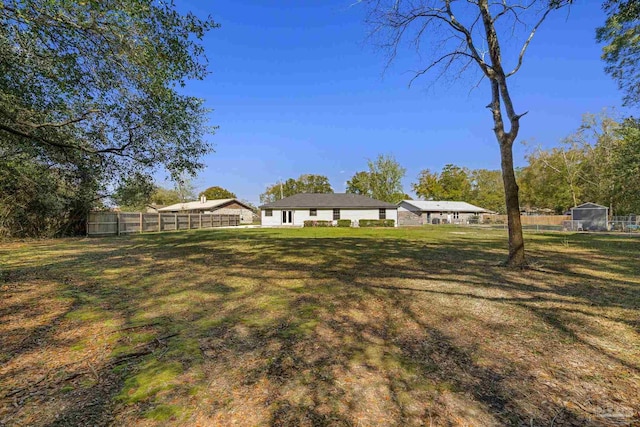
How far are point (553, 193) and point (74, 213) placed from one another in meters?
52.7

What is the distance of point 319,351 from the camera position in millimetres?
3105

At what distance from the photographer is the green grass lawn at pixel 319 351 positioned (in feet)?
7.21

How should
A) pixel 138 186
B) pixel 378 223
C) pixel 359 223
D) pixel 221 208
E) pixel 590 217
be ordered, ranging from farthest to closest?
pixel 221 208 < pixel 378 223 < pixel 359 223 < pixel 590 217 < pixel 138 186

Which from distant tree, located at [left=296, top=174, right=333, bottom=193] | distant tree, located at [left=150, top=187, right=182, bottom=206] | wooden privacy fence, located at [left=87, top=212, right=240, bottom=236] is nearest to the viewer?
Result: wooden privacy fence, located at [left=87, top=212, right=240, bottom=236]

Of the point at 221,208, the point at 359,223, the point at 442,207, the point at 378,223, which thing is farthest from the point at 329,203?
the point at 442,207

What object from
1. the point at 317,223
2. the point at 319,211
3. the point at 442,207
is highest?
the point at 442,207

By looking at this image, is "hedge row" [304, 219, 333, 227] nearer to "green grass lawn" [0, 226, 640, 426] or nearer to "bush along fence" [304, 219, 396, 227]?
"bush along fence" [304, 219, 396, 227]

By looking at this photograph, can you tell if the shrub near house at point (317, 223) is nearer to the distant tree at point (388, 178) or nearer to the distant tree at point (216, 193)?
the distant tree at point (388, 178)

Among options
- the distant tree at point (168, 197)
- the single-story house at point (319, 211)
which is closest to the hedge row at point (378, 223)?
the single-story house at point (319, 211)

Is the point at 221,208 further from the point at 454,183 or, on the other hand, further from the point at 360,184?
the point at 454,183

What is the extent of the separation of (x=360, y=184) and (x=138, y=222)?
39138mm

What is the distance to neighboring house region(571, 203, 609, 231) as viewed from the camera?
2364 centimetres

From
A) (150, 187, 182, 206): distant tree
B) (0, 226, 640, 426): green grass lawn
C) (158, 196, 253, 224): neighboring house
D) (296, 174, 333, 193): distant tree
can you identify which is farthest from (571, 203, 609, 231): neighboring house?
(150, 187, 182, 206): distant tree

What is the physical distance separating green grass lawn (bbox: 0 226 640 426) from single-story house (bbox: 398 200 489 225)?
39.0 meters
